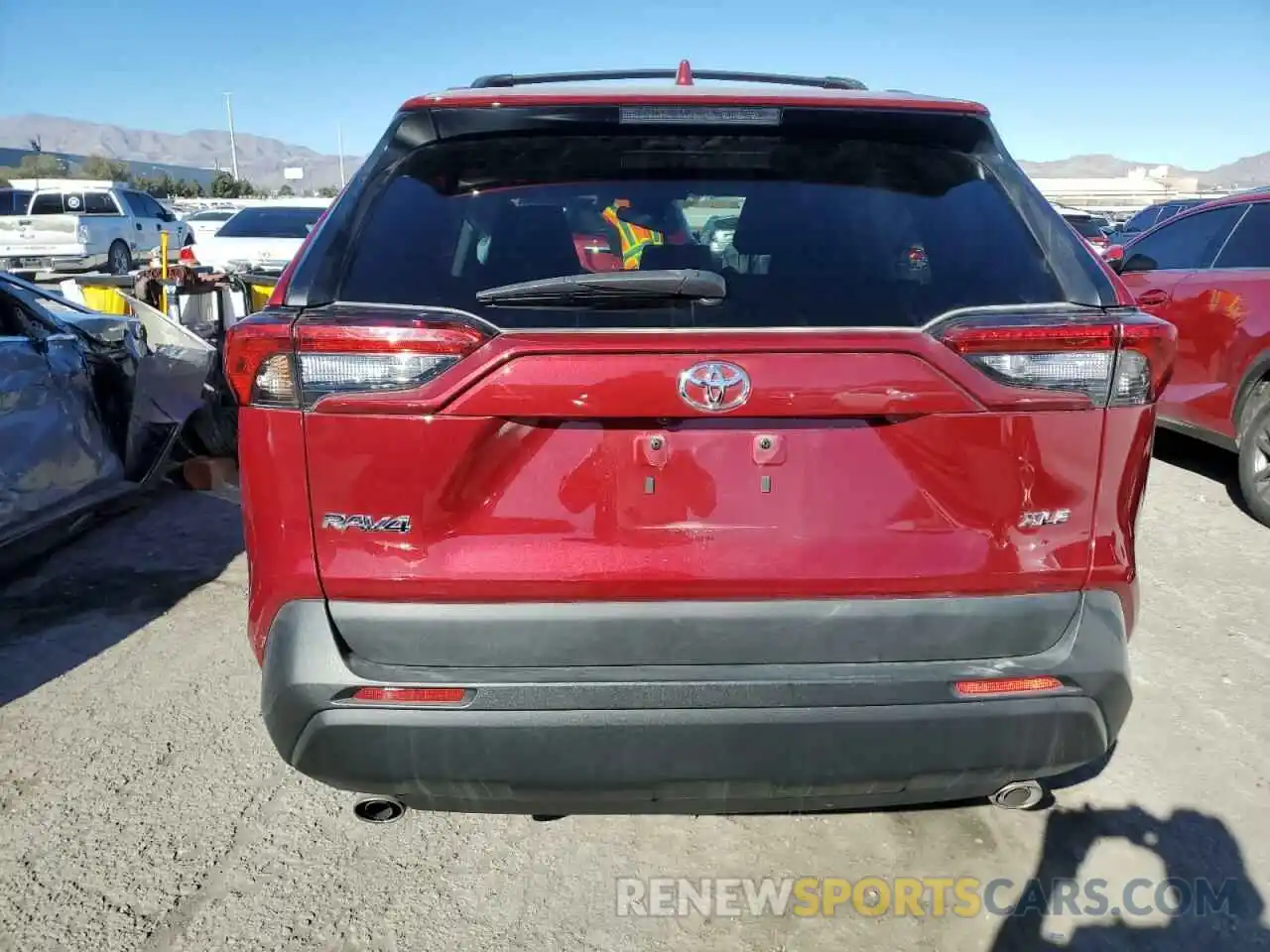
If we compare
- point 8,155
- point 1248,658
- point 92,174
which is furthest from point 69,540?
point 8,155

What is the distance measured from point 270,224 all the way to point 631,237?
13.5m

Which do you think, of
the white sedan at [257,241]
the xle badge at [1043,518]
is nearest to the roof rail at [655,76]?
the xle badge at [1043,518]

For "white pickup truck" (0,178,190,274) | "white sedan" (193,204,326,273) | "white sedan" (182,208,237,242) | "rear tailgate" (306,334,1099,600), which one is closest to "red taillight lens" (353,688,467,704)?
"rear tailgate" (306,334,1099,600)

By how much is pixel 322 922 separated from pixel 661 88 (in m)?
2.20

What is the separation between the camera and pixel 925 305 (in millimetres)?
1936

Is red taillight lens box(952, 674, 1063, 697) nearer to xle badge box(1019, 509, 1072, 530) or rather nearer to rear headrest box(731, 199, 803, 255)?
xle badge box(1019, 509, 1072, 530)

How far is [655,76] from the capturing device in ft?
10.7

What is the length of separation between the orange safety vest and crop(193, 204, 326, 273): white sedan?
11.1 m

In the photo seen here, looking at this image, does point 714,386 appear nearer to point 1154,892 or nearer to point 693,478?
point 693,478

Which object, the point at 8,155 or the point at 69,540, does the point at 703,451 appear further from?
the point at 8,155

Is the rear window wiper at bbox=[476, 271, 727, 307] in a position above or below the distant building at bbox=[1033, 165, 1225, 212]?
below

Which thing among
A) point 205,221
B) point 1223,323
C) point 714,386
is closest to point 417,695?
point 714,386

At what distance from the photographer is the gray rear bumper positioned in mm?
1889

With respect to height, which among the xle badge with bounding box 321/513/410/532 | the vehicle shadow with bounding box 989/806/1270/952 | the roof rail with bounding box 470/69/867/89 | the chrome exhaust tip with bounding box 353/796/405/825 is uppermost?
the roof rail with bounding box 470/69/867/89
